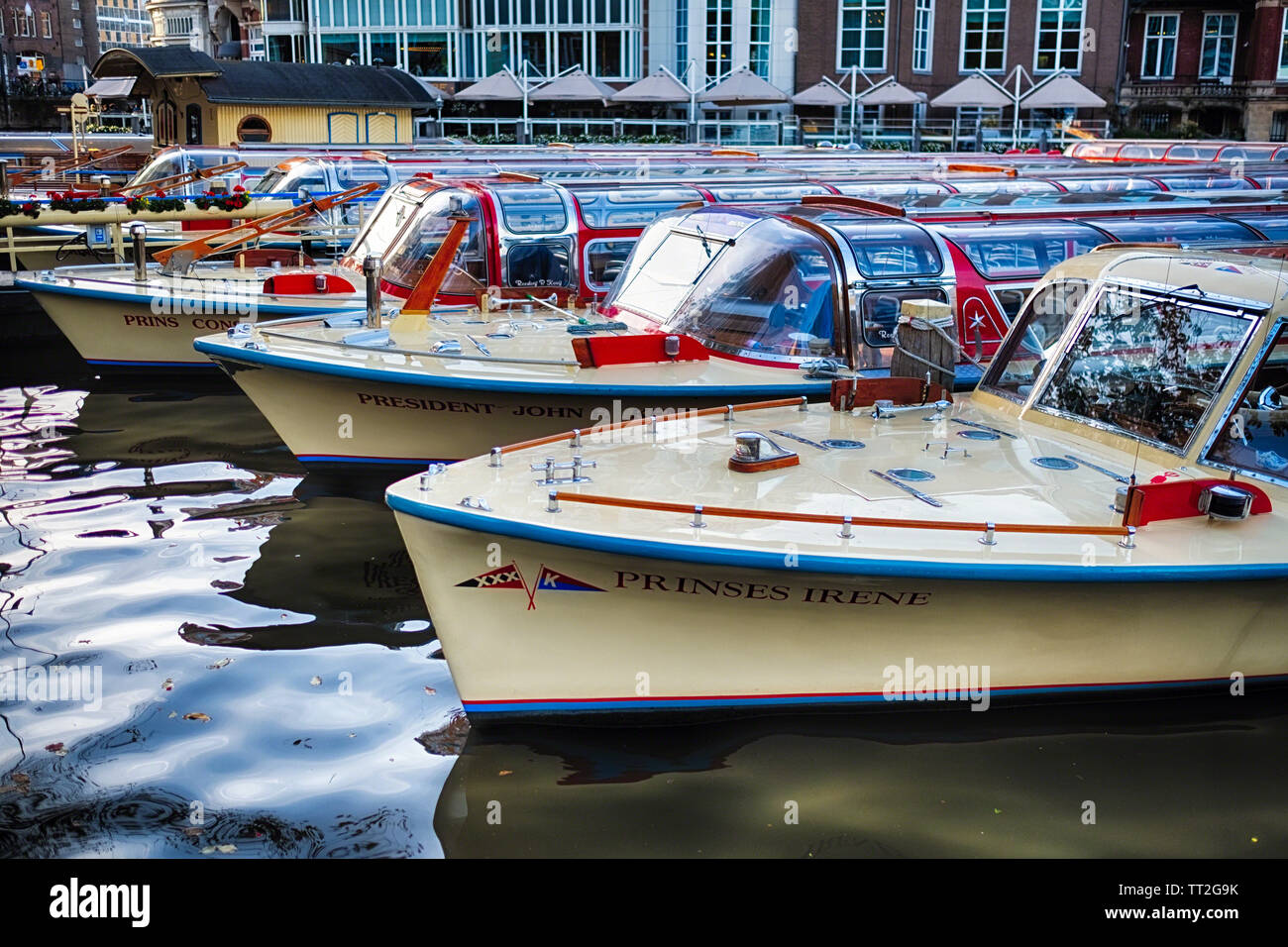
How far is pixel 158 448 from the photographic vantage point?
13.2m

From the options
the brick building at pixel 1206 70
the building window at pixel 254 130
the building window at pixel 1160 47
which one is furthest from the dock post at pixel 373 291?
the building window at pixel 1160 47

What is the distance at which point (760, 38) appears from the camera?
50438 mm

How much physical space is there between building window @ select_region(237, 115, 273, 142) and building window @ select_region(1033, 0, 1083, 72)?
3278 cm

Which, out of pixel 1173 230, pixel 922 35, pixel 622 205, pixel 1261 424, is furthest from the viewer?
pixel 922 35

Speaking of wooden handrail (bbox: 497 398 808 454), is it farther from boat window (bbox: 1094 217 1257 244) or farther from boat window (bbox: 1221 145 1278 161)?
boat window (bbox: 1221 145 1278 161)

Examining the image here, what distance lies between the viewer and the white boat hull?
670cm

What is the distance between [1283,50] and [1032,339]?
5146 centimetres

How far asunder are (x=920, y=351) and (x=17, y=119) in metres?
56.4

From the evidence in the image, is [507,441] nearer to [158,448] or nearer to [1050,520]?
[158,448]

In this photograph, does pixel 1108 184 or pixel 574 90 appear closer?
pixel 1108 184

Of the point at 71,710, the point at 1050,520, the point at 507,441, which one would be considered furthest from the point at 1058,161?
the point at 71,710

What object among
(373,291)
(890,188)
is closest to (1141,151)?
(890,188)

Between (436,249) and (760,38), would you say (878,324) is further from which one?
(760,38)
